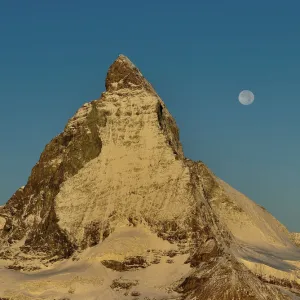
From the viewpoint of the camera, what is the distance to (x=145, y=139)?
13400cm

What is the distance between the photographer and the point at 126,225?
126m

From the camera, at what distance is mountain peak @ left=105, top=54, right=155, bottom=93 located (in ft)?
475

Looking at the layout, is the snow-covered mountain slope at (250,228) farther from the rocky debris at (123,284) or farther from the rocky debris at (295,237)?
the rocky debris at (123,284)

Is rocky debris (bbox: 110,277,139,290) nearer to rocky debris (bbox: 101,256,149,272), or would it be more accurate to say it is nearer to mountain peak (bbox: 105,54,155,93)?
rocky debris (bbox: 101,256,149,272)

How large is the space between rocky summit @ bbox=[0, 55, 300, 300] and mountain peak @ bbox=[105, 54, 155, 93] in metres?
0.23

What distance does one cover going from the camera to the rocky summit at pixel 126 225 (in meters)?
112

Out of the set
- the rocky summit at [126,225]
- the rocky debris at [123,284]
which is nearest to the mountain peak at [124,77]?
the rocky summit at [126,225]

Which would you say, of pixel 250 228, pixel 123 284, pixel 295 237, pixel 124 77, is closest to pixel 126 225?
pixel 123 284

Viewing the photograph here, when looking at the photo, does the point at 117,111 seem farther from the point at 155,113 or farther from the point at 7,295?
the point at 7,295

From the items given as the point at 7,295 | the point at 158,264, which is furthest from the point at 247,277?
the point at 7,295

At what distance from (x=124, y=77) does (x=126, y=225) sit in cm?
3291

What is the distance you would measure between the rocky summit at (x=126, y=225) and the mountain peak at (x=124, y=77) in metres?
0.23

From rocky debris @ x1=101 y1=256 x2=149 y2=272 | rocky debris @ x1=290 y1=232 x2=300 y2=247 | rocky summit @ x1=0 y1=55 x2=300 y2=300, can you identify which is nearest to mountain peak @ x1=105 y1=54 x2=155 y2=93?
rocky summit @ x1=0 y1=55 x2=300 y2=300

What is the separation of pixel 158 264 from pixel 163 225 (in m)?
7.22
